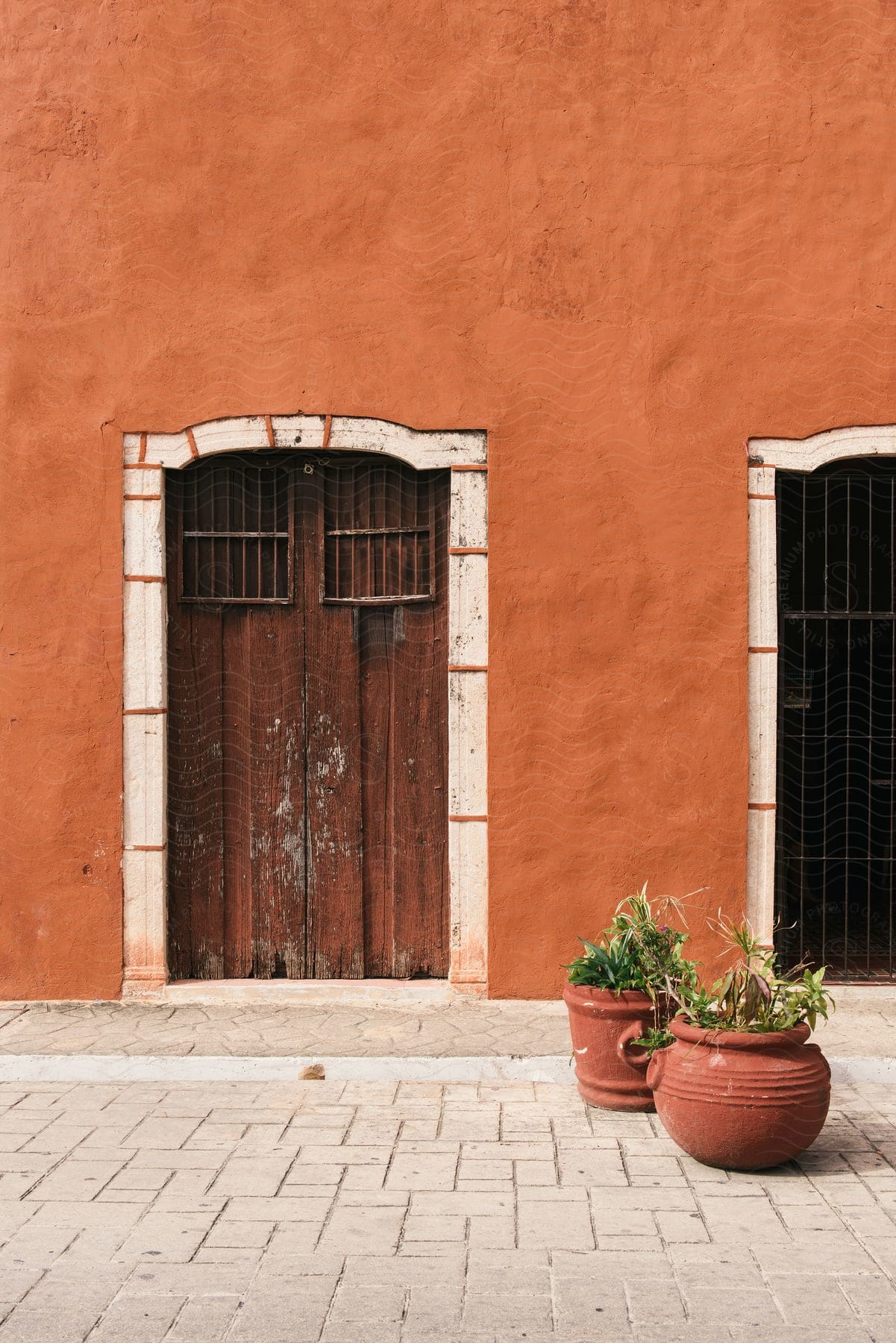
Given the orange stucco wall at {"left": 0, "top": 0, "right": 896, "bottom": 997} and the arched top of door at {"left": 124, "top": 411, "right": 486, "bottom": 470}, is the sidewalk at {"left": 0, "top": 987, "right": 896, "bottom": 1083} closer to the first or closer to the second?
the orange stucco wall at {"left": 0, "top": 0, "right": 896, "bottom": 997}

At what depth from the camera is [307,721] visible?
696 centimetres

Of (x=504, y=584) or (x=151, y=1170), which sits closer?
(x=151, y=1170)

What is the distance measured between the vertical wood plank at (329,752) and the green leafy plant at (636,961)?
1884 mm

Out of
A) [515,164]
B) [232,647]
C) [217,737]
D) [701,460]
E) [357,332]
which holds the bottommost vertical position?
[217,737]

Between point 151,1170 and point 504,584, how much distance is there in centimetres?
329

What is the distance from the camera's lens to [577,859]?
6695 millimetres

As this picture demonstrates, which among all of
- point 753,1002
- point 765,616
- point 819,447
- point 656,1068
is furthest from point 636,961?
point 819,447

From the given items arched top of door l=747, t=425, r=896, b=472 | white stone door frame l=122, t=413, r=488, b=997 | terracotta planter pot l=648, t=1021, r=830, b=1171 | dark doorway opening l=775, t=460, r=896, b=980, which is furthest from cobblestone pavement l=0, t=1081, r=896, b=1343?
arched top of door l=747, t=425, r=896, b=472

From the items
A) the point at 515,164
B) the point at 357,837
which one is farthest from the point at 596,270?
the point at 357,837

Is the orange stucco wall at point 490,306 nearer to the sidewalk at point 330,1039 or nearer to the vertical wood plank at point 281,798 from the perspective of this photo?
the sidewalk at point 330,1039

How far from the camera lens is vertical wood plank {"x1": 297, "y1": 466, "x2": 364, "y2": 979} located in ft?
22.8

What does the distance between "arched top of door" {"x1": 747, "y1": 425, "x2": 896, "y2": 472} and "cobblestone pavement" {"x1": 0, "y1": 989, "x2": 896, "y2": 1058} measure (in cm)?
268

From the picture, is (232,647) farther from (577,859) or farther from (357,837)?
(577,859)

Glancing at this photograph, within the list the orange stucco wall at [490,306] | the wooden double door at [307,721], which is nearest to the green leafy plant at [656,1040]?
the orange stucco wall at [490,306]
